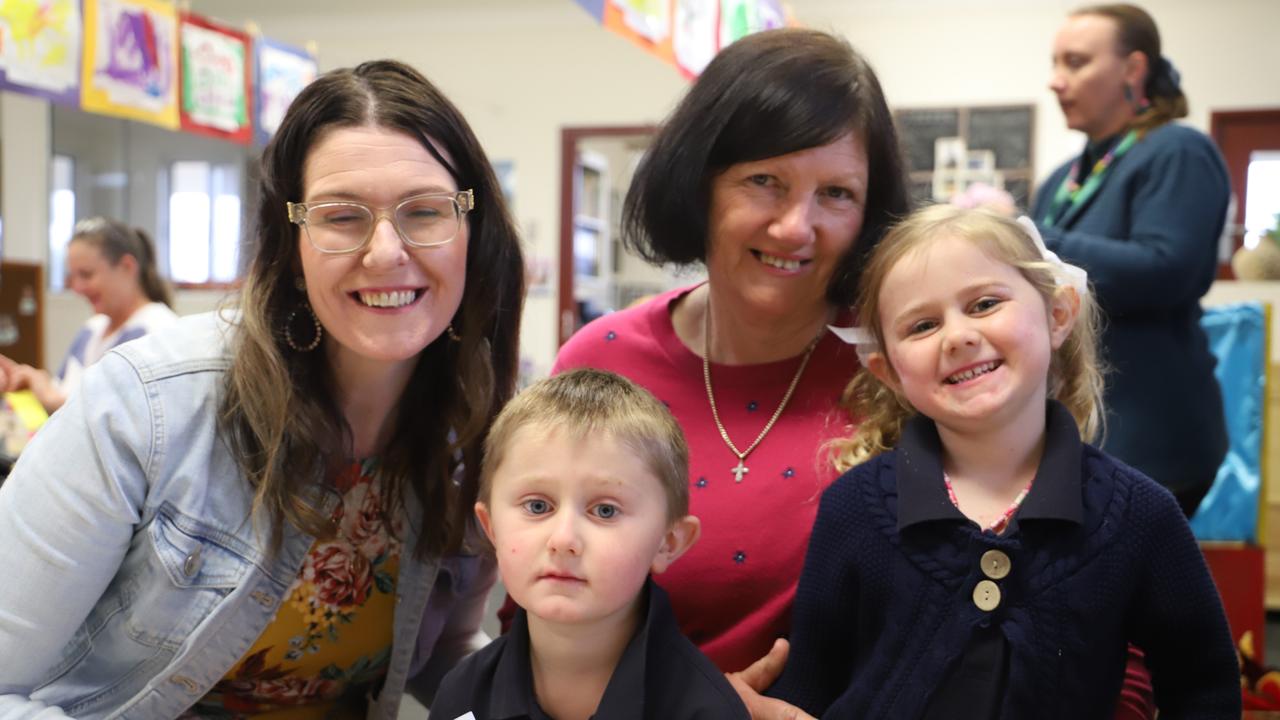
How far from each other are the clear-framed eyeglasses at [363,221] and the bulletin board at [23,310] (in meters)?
7.49

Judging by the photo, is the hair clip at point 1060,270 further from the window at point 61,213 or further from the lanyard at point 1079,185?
the window at point 61,213

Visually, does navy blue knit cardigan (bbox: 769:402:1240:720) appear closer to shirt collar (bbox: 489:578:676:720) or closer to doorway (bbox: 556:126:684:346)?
shirt collar (bbox: 489:578:676:720)

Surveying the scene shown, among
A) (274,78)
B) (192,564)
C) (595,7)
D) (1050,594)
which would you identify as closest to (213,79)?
(274,78)

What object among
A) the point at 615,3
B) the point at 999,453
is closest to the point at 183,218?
the point at 615,3

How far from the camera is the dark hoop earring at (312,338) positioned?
1.63m

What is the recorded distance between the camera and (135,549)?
5.01 ft

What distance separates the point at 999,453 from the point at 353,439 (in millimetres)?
941

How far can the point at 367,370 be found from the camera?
5.53 ft

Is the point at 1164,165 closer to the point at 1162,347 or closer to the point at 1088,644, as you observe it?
the point at 1162,347

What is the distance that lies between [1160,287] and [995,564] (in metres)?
1.57

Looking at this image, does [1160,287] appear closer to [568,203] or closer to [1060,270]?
[1060,270]

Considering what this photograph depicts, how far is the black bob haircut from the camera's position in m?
1.70

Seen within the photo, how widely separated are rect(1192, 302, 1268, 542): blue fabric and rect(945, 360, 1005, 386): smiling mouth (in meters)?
2.91

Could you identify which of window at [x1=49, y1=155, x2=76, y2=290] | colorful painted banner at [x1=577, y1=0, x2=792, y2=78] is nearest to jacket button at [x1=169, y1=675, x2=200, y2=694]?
colorful painted banner at [x1=577, y1=0, x2=792, y2=78]
